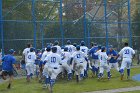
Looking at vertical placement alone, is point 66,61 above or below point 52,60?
below

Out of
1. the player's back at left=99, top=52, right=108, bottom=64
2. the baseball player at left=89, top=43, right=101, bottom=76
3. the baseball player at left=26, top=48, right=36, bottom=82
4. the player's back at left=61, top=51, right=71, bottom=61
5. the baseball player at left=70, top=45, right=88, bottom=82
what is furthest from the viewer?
the baseball player at left=89, top=43, right=101, bottom=76

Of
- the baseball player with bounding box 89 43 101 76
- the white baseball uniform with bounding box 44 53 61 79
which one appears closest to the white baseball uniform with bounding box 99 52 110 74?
the baseball player with bounding box 89 43 101 76

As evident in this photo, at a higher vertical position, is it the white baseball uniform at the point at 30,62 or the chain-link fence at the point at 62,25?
the chain-link fence at the point at 62,25

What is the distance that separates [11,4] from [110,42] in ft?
44.8

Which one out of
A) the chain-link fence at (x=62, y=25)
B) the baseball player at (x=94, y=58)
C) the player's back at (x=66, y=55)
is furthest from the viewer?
the chain-link fence at (x=62, y=25)

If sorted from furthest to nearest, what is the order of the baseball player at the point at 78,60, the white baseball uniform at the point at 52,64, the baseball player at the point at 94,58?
the baseball player at the point at 94,58
the baseball player at the point at 78,60
the white baseball uniform at the point at 52,64

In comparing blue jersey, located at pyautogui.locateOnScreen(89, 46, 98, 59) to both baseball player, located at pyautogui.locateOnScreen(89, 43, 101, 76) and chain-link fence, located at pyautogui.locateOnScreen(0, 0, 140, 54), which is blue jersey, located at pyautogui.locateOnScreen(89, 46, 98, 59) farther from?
chain-link fence, located at pyautogui.locateOnScreen(0, 0, 140, 54)

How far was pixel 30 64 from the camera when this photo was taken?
23.2m

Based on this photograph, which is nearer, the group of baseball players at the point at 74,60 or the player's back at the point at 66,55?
the group of baseball players at the point at 74,60

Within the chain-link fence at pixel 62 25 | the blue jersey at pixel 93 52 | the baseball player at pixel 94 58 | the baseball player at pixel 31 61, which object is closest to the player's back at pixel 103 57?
the baseball player at pixel 94 58

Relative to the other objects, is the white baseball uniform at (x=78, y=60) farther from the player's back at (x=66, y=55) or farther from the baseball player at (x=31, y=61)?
the baseball player at (x=31, y=61)

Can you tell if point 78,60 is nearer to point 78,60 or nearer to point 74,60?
point 78,60

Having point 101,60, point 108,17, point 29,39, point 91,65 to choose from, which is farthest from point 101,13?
point 101,60

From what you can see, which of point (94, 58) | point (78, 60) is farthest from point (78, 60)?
point (94, 58)
